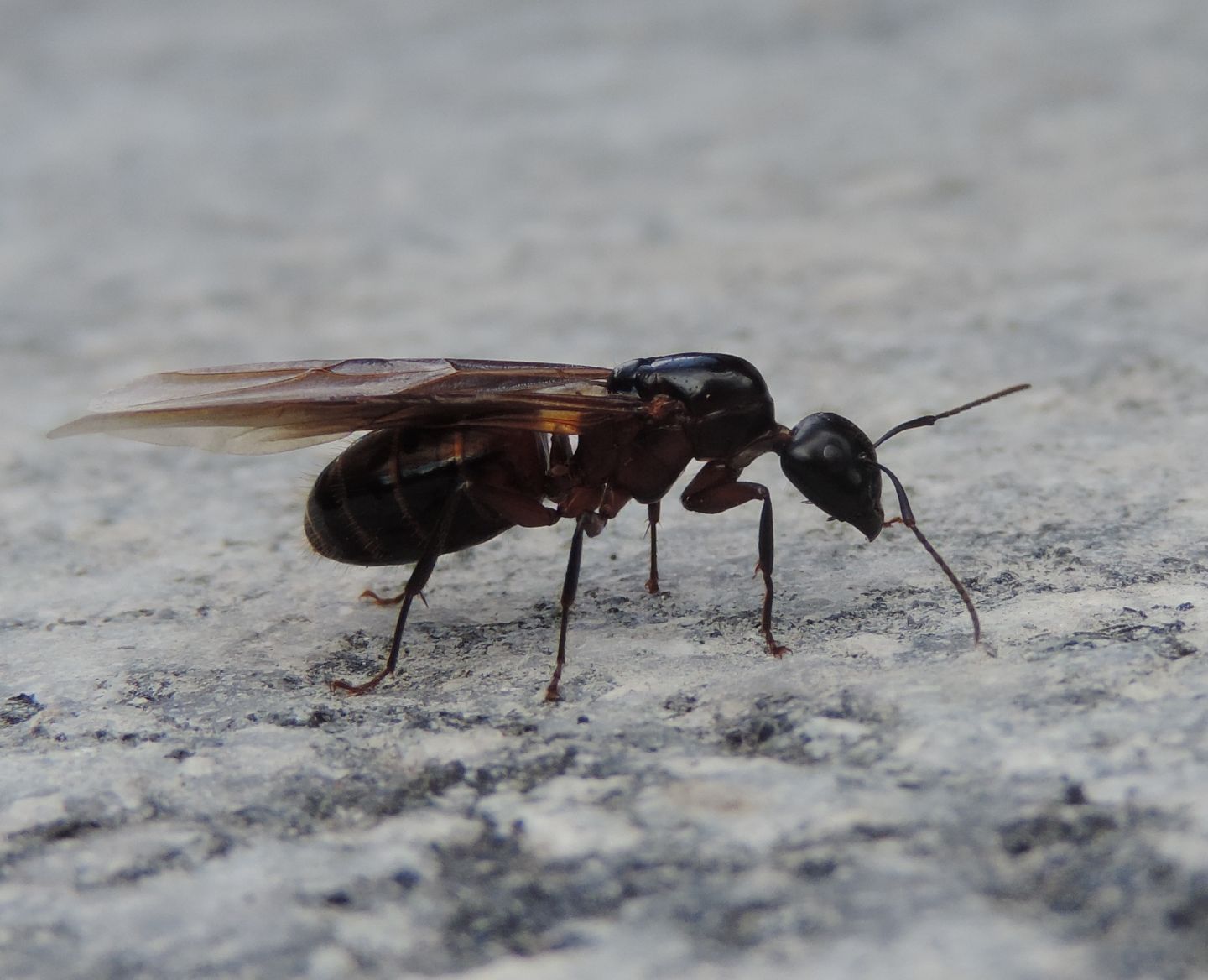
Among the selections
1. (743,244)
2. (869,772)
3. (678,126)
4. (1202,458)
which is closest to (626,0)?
(678,126)

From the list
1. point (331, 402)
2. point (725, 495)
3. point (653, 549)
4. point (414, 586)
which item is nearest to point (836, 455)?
point (725, 495)

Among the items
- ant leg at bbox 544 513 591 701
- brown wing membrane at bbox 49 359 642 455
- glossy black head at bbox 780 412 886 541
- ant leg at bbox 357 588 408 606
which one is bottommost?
ant leg at bbox 357 588 408 606

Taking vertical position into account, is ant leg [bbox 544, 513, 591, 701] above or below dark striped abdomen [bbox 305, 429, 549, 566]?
below

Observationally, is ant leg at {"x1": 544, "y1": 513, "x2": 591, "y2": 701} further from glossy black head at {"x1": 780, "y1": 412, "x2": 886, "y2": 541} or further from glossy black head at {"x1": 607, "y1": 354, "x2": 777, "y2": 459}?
glossy black head at {"x1": 780, "y1": 412, "x2": 886, "y2": 541}

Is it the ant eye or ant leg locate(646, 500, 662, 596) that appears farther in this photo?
ant leg locate(646, 500, 662, 596)

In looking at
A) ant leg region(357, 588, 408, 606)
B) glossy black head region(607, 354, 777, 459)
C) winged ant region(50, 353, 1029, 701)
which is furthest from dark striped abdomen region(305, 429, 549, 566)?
glossy black head region(607, 354, 777, 459)

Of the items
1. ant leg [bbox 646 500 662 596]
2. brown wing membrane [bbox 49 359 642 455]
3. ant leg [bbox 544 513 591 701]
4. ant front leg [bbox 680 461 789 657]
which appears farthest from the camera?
ant leg [bbox 646 500 662 596]
